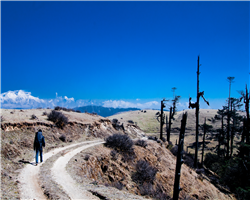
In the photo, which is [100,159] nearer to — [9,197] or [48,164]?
[48,164]

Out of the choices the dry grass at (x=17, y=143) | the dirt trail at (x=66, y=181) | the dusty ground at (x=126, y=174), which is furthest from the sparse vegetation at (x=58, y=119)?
the dirt trail at (x=66, y=181)

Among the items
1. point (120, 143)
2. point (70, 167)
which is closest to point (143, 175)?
point (120, 143)

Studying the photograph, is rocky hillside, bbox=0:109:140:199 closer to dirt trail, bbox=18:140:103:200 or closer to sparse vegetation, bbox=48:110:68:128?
dirt trail, bbox=18:140:103:200

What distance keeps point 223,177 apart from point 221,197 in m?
6.08

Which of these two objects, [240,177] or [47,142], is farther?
[240,177]

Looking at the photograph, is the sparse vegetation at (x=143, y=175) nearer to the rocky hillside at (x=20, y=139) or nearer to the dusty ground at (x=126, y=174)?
Answer: the dusty ground at (x=126, y=174)

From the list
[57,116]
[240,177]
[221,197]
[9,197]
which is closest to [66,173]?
[9,197]

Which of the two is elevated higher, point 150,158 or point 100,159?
point 100,159

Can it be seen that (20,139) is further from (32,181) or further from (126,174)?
(126,174)

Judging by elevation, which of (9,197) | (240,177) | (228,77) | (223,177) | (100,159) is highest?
(228,77)

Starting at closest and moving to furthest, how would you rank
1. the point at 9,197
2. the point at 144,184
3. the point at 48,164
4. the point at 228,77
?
the point at 9,197 → the point at 48,164 → the point at 144,184 → the point at 228,77

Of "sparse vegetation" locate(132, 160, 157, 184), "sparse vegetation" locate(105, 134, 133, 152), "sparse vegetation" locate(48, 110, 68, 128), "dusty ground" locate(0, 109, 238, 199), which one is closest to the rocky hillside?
"dusty ground" locate(0, 109, 238, 199)

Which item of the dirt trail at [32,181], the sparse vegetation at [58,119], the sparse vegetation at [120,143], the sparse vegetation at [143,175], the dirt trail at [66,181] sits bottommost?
the sparse vegetation at [143,175]

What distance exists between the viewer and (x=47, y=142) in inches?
687
